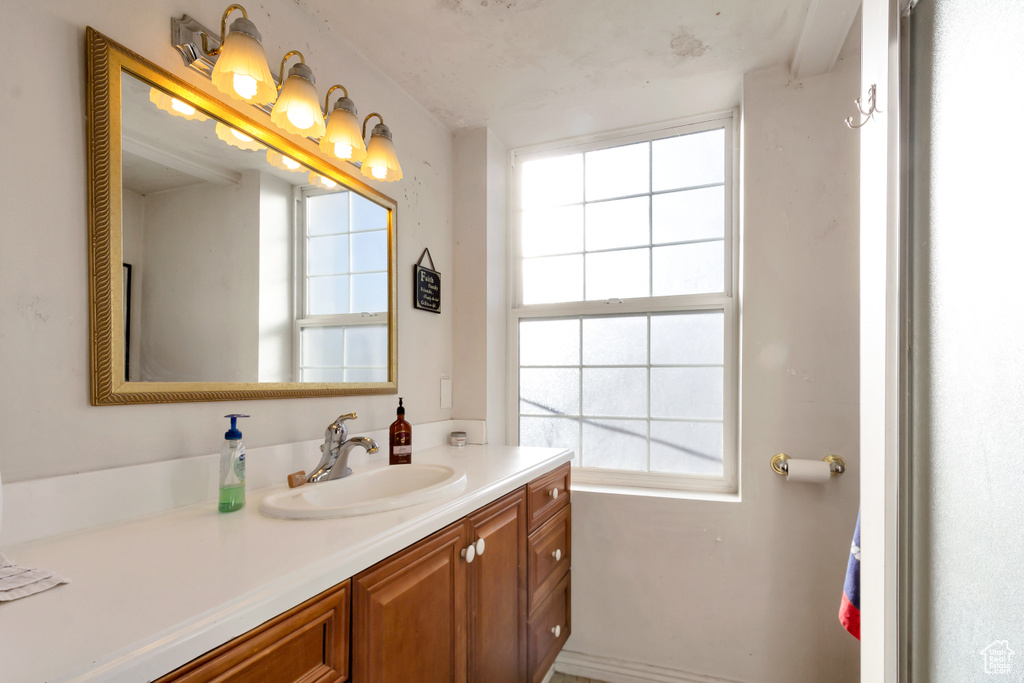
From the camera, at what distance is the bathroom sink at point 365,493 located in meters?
1.05

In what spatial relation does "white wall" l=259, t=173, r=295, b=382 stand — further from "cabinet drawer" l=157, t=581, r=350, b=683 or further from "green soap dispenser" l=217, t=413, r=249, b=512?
"cabinet drawer" l=157, t=581, r=350, b=683

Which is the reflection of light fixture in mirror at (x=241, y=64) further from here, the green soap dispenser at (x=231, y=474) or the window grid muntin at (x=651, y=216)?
the window grid muntin at (x=651, y=216)

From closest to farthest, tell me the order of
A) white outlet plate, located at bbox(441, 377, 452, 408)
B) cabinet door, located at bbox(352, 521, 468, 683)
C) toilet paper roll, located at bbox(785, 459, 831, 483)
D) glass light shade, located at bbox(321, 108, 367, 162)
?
cabinet door, located at bbox(352, 521, 468, 683), glass light shade, located at bbox(321, 108, 367, 162), toilet paper roll, located at bbox(785, 459, 831, 483), white outlet plate, located at bbox(441, 377, 452, 408)

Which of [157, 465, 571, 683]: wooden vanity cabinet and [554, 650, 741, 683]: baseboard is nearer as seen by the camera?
[157, 465, 571, 683]: wooden vanity cabinet

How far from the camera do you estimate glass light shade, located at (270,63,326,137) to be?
1345 millimetres

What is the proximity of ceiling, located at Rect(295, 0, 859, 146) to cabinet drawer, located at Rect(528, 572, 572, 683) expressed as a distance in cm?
195

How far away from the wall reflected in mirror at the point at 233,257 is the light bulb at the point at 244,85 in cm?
11

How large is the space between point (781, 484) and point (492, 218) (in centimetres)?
163

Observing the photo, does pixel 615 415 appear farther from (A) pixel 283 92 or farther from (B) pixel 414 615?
(A) pixel 283 92

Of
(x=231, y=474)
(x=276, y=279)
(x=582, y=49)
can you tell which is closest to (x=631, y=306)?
(x=582, y=49)

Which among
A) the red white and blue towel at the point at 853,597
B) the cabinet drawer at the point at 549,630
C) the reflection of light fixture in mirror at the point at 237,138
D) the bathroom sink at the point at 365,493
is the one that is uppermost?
the reflection of light fixture in mirror at the point at 237,138

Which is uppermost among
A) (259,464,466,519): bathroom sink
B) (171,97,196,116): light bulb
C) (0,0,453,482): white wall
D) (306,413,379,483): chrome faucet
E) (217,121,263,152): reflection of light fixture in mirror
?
(171,97,196,116): light bulb

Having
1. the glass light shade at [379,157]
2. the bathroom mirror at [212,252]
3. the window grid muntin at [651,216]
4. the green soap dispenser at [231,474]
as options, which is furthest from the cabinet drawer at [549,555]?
the glass light shade at [379,157]

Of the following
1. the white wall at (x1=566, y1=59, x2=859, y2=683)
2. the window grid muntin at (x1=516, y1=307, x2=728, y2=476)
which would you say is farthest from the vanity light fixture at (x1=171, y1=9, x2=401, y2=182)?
the white wall at (x1=566, y1=59, x2=859, y2=683)
